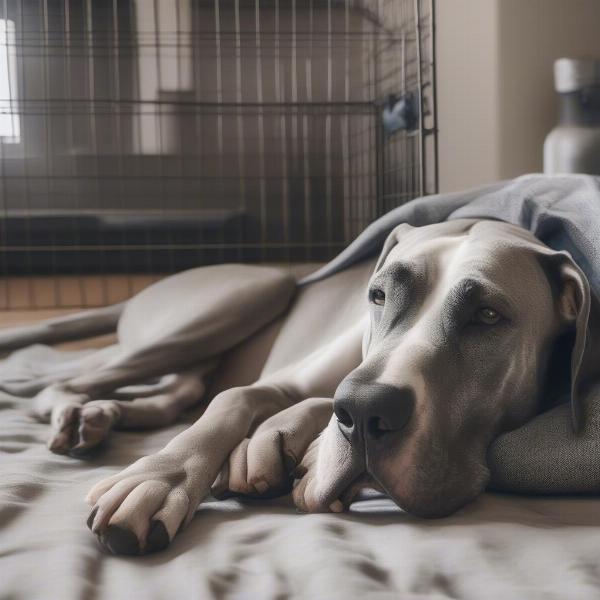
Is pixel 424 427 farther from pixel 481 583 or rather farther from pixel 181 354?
pixel 181 354

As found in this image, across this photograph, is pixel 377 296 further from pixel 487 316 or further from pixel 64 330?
pixel 64 330

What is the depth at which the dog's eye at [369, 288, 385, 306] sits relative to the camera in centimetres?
125

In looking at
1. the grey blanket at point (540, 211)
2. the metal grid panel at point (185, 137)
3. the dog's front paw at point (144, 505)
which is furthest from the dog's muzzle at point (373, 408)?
the metal grid panel at point (185, 137)

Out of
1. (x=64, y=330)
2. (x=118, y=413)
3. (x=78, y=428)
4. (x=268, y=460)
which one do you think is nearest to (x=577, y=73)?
(x=64, y=330)

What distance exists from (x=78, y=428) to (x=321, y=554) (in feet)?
2.56

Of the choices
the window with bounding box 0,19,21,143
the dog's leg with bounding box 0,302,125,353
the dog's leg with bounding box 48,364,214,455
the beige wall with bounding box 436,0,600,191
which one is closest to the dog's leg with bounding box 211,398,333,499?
the dog's leg with bounding box 48,364,214,455

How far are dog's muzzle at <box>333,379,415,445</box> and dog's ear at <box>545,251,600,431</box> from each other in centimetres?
25

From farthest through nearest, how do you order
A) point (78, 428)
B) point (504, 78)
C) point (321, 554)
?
point (504, 78) < point (78, 428) < point (321, 554)

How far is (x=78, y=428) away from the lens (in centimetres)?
155

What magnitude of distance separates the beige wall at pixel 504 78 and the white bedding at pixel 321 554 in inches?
94.3

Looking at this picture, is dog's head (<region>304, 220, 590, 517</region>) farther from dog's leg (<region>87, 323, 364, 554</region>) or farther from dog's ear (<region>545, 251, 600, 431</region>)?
dog's leg (<region>87, 323, 364, 554</region>)

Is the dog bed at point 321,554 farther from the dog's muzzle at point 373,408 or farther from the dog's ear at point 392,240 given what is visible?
the dog's ear at point 392,240

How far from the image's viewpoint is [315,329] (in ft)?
6.27

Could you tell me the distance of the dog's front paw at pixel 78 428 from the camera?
151 centimetres
